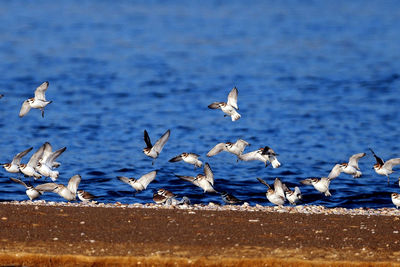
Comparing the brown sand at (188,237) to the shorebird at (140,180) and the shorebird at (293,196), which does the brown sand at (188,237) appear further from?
Answer: the shorebird at (140,180)

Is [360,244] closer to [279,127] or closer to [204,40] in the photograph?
[279,127]

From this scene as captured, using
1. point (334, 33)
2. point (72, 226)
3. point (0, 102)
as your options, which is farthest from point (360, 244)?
point (334, 33)

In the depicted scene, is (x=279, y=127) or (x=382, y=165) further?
(x=279, y=127)

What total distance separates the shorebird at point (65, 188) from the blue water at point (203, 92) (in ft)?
5.96

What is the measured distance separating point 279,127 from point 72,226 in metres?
19.6

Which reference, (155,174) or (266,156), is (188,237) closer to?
(155,174)

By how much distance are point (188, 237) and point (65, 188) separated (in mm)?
5845

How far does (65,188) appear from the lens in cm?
1998

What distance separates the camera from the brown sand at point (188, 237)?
44.4 ft

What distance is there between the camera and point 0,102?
3934cm

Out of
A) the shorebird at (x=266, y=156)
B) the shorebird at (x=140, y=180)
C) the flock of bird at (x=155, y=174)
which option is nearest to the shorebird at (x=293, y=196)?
the flock of bird at (x=155, y=174)

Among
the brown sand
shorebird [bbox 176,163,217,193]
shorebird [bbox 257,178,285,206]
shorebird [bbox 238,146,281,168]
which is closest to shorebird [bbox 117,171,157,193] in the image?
shorebird [bbox 176,163,217,193]

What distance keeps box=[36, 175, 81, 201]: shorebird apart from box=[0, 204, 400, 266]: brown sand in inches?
102

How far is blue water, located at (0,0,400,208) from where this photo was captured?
85.0 feet
